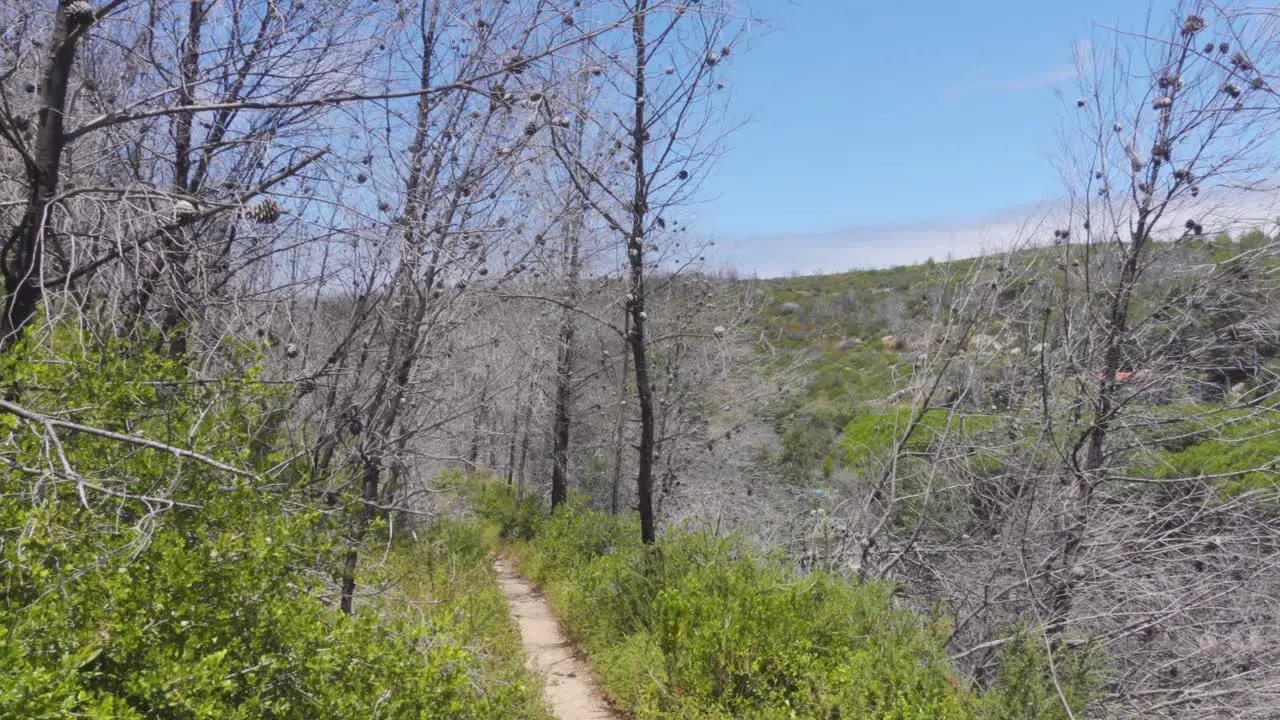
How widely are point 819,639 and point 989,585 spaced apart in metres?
1.56

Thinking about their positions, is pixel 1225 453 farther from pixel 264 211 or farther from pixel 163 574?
pixel 163 574

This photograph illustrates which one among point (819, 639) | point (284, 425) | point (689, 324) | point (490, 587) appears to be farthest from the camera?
point (689, 324)

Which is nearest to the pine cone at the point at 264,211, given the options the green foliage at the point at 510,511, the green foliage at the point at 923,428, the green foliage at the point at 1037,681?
the green foliage at the point at 1037,681

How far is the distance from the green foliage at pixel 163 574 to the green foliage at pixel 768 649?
2.25 meters

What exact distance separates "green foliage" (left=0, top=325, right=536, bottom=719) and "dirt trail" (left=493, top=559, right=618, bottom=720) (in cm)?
320

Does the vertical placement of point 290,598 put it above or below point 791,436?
above

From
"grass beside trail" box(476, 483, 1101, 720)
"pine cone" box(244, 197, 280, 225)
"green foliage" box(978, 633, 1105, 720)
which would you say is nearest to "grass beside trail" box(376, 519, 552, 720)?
"grass beside trail" box(476, 483, 1101, 720)

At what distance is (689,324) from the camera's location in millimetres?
12859

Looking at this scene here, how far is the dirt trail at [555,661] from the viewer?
22.2 feet

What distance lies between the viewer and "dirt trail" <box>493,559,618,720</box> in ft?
22.2

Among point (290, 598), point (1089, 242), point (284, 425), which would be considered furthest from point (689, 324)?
point (290, 598)

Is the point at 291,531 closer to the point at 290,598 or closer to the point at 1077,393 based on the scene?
the point at 290,598

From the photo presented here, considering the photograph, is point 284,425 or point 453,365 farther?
point 453,365

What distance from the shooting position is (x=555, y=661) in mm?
8203
